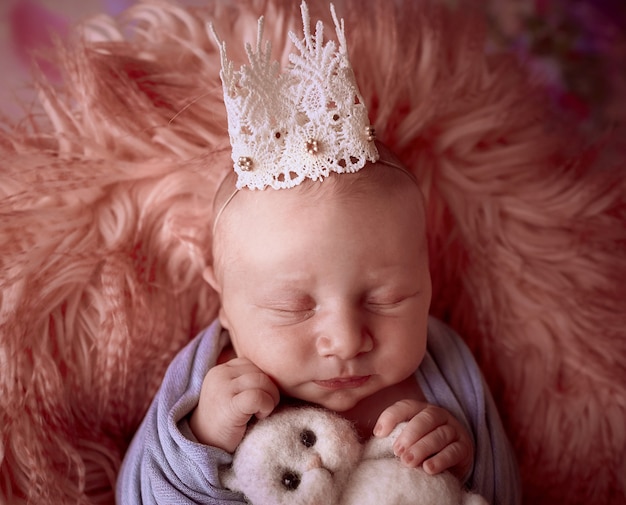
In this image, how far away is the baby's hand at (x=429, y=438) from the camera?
924mm

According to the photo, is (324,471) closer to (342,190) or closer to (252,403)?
(252,403)

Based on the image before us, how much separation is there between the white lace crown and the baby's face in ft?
0.10

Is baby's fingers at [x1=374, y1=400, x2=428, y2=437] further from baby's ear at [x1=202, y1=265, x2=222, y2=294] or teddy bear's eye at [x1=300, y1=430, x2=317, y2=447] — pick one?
baby's ear at [x1=202, y1=265, x2=222, y2=294]

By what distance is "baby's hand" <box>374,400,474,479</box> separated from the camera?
0.92 m

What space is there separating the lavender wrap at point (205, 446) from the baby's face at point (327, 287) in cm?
13

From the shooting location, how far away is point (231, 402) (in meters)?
0.95

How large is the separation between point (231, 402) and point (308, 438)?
4.4 inches

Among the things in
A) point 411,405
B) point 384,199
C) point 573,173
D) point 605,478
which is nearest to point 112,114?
point 384,199

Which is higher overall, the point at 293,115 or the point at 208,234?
Answer: the point at 293,115

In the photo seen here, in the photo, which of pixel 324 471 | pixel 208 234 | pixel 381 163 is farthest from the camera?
pixel 208 234

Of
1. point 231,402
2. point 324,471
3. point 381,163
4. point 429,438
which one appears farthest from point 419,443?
point 381,163

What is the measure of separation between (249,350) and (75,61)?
551 millimetres

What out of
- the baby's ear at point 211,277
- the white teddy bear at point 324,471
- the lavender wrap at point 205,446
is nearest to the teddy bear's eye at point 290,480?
the white teddy bear at point 324,471

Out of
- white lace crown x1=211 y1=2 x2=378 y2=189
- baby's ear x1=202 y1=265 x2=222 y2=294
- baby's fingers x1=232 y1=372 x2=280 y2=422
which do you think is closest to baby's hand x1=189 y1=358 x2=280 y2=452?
baby's fingers x1=232 y1=372 x2=280 y2=422
